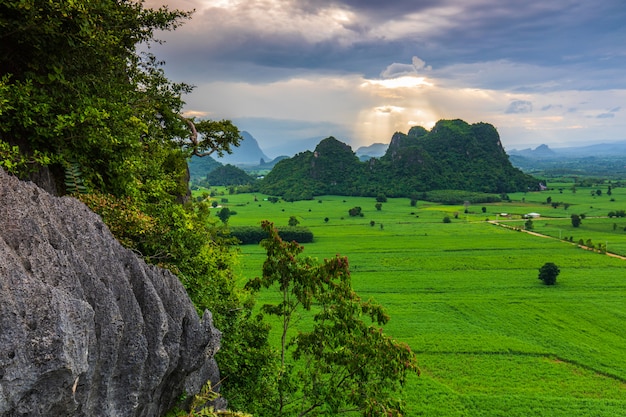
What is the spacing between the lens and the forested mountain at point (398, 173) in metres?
164

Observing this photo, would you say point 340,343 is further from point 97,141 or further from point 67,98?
point 67,98

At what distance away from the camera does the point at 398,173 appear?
170125mm

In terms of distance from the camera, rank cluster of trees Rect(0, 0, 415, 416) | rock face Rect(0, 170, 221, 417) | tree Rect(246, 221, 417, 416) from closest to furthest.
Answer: rock face Rect(0, 170, 221, 417) → cluster of trees Rect(0, 0, 415, 416) → tree Rect(246, 221, 417, 416)

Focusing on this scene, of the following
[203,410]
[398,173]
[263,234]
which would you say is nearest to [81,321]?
[203,410]

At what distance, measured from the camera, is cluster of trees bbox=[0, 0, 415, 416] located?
8.52 meters

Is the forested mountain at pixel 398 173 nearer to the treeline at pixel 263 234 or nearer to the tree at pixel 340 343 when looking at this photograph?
the treeline at pixel 263 234

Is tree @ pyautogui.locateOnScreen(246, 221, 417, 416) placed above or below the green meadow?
above

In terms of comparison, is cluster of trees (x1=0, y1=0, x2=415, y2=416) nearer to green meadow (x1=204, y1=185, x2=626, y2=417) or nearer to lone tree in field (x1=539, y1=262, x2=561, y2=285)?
green meadow (x1=204, y1=185, x2=626, y2=417)

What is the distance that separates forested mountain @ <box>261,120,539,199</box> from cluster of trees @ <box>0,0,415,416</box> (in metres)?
142

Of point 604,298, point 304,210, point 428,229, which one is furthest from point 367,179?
point 604,298

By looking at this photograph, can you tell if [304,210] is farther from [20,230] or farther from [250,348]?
[20,230]

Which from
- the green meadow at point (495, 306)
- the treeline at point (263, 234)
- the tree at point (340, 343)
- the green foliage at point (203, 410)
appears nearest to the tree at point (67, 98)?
the tree at point (340, 343)

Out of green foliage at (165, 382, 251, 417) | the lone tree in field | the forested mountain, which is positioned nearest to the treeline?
the lone tree in field

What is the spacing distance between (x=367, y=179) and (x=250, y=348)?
527 ft
